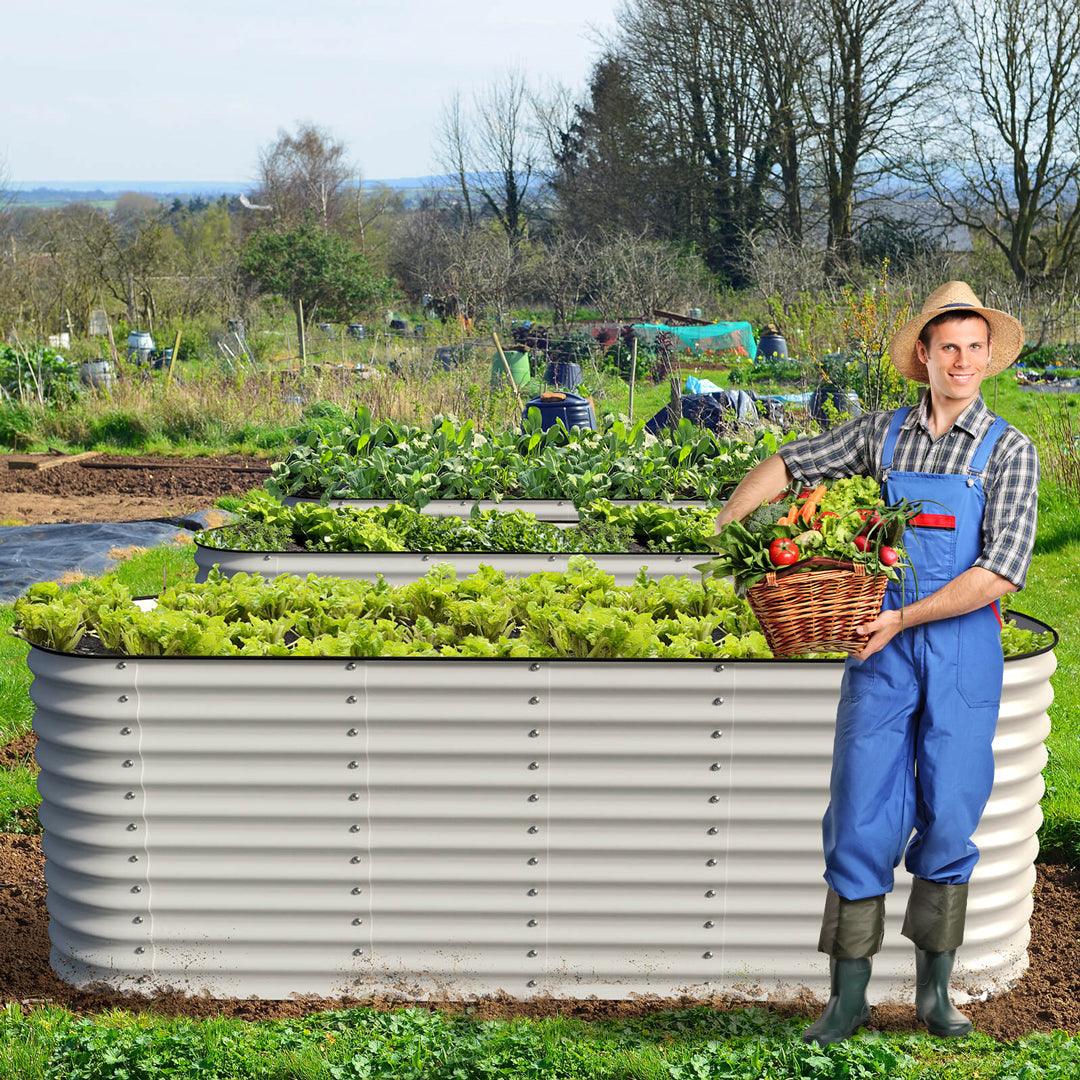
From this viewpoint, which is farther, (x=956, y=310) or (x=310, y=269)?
(x=310, y=269)

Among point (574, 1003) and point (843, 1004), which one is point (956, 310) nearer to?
point (843, 1004)

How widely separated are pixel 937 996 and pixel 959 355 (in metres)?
1.54

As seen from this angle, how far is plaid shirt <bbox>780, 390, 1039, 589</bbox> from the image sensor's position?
9.73 ft

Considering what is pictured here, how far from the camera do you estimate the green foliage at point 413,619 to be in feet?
11.9

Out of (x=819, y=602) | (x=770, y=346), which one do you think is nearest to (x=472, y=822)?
(x=819, y=602)

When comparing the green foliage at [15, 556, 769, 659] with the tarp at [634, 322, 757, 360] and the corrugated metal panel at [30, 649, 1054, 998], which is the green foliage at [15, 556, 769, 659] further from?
the tarp at [634, 322, 757, 360]

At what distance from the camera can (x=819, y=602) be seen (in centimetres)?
286

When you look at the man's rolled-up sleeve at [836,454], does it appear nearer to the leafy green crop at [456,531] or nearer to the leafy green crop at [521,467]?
the leafy green crop at [456,531]

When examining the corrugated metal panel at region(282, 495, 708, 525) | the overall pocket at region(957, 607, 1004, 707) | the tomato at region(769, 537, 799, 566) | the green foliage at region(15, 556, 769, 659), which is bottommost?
the corrugated metal panel at region(282, 495, 708, 525)

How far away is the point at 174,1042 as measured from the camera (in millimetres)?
3166

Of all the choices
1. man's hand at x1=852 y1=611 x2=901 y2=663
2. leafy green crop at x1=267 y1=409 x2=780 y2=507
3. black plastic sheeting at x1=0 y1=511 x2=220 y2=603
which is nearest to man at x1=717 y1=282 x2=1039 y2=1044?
man's hand at x1=852 y1=611 x2=901 y2=663

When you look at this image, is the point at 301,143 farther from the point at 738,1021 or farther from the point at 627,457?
the point at 738,1021

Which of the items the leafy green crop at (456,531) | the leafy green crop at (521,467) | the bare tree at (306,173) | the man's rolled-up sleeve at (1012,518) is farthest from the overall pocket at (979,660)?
the bare tree at (306,173)

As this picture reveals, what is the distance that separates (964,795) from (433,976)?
1.45 metres
